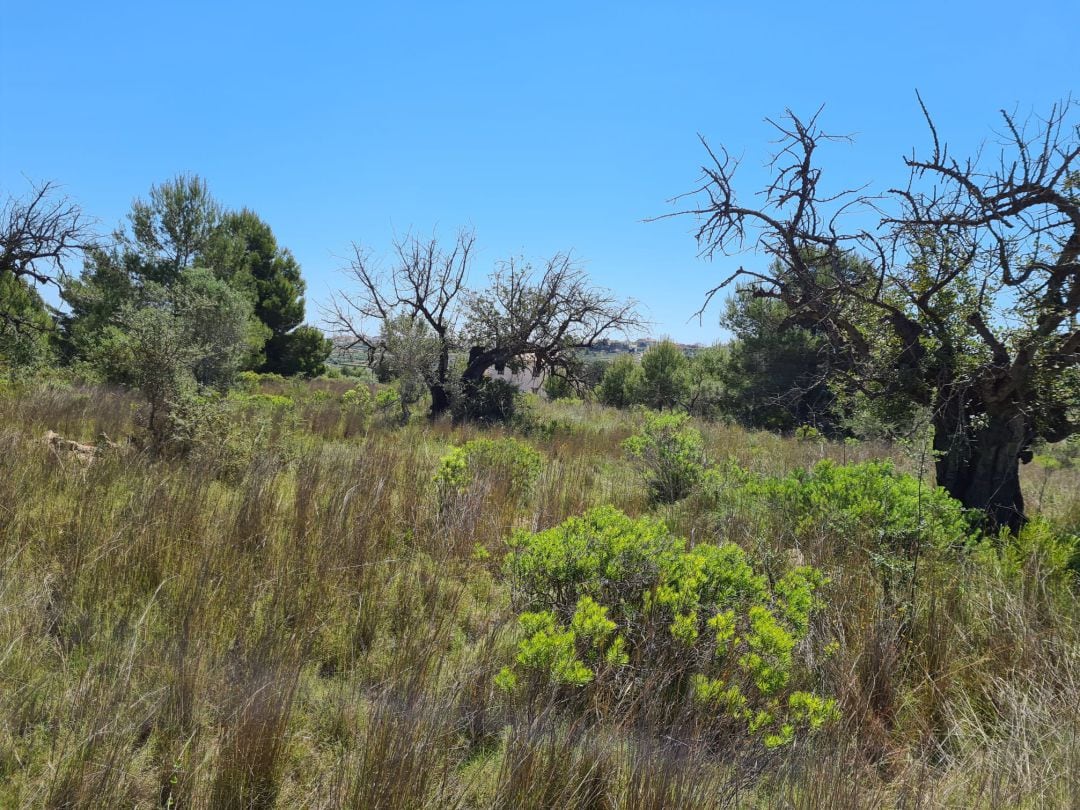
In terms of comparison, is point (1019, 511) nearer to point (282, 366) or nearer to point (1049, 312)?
point (1049, 312)

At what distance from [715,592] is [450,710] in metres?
1.28

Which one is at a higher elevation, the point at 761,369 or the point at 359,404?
the point at 761,369

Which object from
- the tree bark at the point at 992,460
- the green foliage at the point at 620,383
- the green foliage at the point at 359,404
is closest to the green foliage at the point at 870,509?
the tree bark at the point at 992,460

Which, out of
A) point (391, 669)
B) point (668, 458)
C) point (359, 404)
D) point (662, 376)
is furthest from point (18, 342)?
point (662, 376)

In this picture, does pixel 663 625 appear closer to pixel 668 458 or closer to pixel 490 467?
pixel 490 467

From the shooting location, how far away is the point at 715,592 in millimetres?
2543

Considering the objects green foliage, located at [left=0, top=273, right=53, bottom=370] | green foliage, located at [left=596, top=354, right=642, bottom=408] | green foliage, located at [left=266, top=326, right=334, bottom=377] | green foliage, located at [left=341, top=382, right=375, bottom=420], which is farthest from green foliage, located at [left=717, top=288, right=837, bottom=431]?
green foliage, located at [left=266, top=326, right=334, bottom=377]

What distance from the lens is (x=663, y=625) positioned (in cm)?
250

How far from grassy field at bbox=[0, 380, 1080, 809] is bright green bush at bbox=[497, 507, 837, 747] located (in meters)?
0.12

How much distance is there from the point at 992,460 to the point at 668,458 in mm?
2993

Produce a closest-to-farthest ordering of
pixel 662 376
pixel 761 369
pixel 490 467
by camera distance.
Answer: pixel 490 467 < pixel 761 369 < pixel 662 376

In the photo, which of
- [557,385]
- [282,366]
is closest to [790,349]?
[557,385]

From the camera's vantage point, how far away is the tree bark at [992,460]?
5.18m

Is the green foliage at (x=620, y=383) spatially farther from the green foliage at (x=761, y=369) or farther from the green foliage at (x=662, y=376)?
the green foliage at (x=761, y=369)
